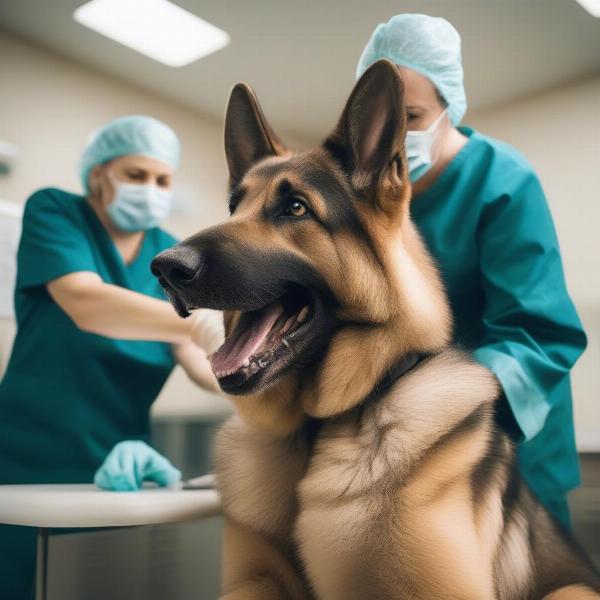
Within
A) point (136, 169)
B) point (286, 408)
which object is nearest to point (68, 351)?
point (136, 169)

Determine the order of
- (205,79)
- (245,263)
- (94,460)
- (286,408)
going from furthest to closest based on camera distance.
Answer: (205,79)
(94,460)
(286,408)
(245,263)

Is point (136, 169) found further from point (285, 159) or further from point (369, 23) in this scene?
point (285, 159)

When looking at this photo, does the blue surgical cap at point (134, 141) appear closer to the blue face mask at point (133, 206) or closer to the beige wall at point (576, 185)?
the blue face mask at point (133, 206)

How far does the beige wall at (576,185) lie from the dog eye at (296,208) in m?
0.83

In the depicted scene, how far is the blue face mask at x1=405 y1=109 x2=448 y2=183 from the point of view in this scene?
3.16 feet

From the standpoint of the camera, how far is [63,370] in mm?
1403

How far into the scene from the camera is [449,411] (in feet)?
2.55

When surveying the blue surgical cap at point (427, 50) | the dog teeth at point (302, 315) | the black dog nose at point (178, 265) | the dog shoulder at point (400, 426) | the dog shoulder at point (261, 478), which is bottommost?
the dog shoulder at point (261, 478)

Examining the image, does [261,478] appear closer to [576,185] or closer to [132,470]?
A: [132,470]

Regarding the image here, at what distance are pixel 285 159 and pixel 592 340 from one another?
105cm

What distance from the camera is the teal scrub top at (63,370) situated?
1348 mm

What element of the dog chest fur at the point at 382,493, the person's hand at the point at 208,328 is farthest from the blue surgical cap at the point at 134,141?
the dog chest fur at the point at 382,493

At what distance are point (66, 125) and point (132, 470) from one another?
1479 mm

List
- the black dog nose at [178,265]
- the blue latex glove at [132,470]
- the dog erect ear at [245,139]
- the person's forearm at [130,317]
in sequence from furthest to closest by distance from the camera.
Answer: the person's forearm at [130,317]
the blue latex glove at [132,470]
the dog erect ear at [245,139]
the black dog nose at [178,265]
